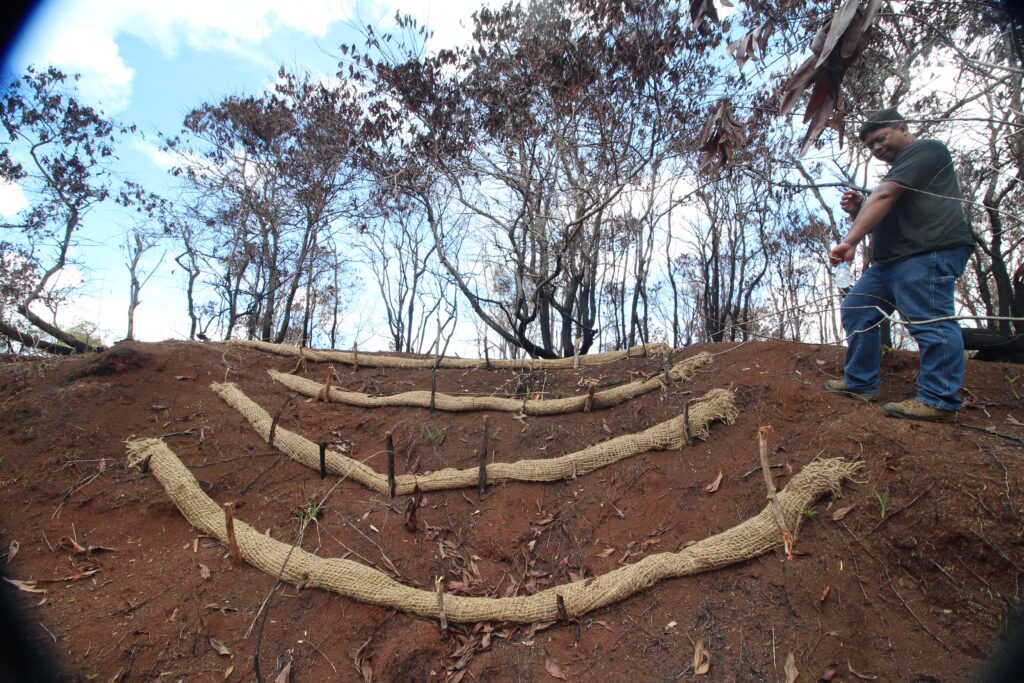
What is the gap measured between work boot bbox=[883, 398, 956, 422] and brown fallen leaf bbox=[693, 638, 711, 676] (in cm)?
174

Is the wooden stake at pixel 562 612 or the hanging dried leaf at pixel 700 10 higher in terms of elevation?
the hanging dried leaf at pixel 700 10

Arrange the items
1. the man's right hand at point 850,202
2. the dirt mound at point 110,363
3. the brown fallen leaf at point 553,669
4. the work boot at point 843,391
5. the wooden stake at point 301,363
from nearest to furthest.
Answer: the brown fallen leaf at point 553,669
the work boot at point 843,391
the man's right hand at point 850,202
the dirt mound at point 110,363
the wooden stake at point 301,363

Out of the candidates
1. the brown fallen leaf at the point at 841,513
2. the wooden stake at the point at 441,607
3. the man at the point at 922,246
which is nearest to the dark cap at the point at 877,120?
the man at the point at 922,246

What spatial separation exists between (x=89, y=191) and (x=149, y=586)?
35.2 feet

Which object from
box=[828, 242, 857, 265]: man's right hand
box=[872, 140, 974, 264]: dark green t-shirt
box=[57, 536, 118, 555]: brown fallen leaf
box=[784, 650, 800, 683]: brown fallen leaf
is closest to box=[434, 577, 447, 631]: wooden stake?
box=[784, 650, 800, 683]: brown fallen leaf

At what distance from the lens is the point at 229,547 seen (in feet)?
9.35

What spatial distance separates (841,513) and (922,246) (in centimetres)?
157

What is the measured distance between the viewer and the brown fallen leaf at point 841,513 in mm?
2508

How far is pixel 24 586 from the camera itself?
2.56 meters

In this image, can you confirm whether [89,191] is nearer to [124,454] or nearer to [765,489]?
[124,454]

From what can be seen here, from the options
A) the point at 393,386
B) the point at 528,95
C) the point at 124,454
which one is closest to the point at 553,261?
the point at 528,95

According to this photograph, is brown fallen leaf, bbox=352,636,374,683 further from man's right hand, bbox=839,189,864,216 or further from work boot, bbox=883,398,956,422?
man's right hand, bbox=839,189,864,216

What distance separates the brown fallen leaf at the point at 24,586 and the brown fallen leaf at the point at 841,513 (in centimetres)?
383

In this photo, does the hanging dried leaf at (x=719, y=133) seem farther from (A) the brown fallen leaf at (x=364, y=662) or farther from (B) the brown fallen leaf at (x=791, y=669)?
(A) the brown fallen leaf at (x=364, y=662)
